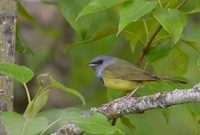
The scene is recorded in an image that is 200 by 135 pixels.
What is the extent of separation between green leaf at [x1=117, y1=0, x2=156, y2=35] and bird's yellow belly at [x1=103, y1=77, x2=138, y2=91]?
3.04 ft

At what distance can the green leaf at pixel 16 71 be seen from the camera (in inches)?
90.6

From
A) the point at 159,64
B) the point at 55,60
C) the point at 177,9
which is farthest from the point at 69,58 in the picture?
the point at 177,9

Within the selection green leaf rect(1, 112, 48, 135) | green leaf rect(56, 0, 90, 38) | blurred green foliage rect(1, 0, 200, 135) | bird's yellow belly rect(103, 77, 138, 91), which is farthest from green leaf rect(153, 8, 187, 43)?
bird's yellow belly rect(103, 77, 138, 91)

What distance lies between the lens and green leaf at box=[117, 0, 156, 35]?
8.20ft

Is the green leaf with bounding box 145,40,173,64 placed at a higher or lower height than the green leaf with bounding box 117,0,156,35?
lower

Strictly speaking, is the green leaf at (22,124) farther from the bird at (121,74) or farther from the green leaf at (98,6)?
the bird at (121,74)

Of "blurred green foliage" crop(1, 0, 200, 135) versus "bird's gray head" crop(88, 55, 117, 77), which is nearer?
"blurred green foliage" crop(1, 0, 200, 135)

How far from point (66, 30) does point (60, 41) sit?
12 centimetres

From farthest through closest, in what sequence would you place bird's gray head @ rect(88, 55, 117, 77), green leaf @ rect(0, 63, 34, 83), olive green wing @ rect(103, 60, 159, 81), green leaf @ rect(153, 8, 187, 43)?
bird's gray head @ rect(88, 55, 117, 77)
olive green wing @ rect(103, 60, 159, 81)
green leaf @ rect(153, 8, 187, 43)
green leaf @ rect(0, 63, 34, 83)

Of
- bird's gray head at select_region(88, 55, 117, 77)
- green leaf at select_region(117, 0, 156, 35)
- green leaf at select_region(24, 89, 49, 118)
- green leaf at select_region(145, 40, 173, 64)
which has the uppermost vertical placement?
green leaf at select_region(117, 0, 156, 35)

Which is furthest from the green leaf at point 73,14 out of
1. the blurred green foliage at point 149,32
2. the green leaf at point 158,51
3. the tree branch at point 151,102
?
the tree branch at point 151,102

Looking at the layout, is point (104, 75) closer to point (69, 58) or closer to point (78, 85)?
point (78, 85)

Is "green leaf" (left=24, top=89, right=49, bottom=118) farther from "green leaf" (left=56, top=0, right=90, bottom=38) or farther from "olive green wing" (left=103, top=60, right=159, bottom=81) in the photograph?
"olive green wing" (left=103, top=60, right=159, bottom=81)

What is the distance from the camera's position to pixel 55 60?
19.8 ft
